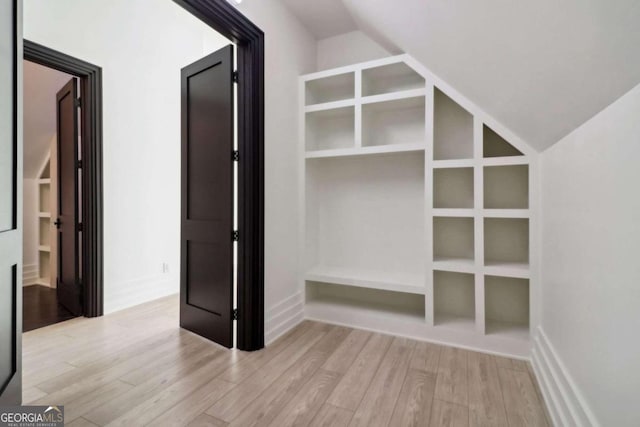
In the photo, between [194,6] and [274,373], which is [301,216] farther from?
[194,6]

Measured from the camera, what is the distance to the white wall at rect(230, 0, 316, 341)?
219 cm

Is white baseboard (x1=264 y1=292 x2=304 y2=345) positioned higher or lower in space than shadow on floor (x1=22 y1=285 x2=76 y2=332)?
higher

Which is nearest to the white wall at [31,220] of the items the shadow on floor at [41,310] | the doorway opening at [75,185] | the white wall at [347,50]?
the shadow on floor at [41,310]

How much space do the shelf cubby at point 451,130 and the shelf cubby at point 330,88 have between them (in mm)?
785

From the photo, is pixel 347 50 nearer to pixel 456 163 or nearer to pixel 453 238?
pixel 456 163

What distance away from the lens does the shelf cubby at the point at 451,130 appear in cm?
233

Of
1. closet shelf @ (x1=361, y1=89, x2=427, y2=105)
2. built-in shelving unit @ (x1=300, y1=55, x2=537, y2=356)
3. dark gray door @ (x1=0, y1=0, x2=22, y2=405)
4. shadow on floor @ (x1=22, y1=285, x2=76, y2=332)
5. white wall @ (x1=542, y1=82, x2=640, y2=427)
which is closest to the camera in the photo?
white wall @ (x1=542, y1=82, x2=640, y2=427)

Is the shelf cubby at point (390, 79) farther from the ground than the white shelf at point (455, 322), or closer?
farther from the ground

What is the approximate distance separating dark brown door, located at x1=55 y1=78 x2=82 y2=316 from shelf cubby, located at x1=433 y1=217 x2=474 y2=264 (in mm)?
3276

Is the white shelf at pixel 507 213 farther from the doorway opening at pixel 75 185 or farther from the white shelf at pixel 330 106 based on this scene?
the doorway opening at pixel 75 185

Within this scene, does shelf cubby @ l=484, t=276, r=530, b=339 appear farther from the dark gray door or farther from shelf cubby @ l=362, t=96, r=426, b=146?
the dark gray door

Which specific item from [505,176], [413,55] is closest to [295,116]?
[413,55]

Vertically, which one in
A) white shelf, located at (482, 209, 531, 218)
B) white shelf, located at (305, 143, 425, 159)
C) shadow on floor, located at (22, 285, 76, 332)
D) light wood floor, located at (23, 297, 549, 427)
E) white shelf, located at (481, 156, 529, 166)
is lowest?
light wood floor, located at (23, 297, 549, 427)

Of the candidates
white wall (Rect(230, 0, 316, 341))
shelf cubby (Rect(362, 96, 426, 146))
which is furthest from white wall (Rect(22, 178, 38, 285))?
shelf cubby (Rect(362, 96, 426, 146))
